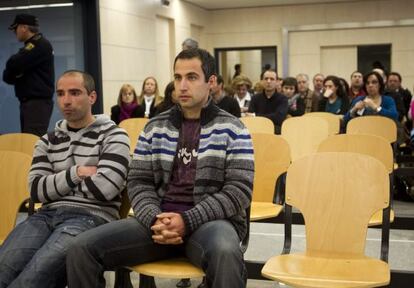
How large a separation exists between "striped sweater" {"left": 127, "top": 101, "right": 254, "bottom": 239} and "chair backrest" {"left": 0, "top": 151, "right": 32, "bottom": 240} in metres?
0.62

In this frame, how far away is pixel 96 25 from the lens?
778 centimetres

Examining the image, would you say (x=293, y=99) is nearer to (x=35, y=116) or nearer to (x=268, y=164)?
(x=35, y=116)

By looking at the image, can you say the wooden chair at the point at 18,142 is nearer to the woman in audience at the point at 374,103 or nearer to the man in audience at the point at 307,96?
the woman in audience at the point at 374,103

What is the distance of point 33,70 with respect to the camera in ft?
15.4

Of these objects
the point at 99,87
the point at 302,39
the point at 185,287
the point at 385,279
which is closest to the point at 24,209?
the point at 185,287

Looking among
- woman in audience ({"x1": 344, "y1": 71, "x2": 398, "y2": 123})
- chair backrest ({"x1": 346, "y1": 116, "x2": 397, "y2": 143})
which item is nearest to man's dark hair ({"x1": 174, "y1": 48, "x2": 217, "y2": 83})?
chair backrest ({"x1": 346, "y1": 116, "x2": 397, "y2": 143})

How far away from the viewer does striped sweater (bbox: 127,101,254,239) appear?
7.18 feet

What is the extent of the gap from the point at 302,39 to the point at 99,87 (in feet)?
20.0

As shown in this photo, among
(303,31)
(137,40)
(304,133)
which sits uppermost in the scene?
(303,31)

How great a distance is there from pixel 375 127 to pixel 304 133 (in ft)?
2.10

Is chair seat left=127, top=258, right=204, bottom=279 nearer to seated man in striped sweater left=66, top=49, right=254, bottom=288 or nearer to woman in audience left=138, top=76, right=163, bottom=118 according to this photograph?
seated man in striped sweater left=66, top=49, right=254, bottom=288

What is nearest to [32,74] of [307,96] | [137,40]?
[307,96]

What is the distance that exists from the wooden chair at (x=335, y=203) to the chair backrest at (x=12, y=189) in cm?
124

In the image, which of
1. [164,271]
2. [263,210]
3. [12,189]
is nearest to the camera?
[164,271]
